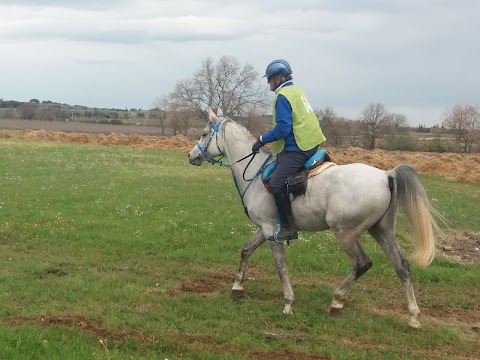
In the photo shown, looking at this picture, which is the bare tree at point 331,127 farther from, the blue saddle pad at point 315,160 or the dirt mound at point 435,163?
the blue saddle pad at point 315,160

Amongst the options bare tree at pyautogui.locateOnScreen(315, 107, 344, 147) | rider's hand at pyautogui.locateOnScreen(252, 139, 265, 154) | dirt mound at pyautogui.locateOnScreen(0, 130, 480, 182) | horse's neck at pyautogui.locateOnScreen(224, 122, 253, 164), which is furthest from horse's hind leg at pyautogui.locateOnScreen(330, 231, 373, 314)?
bare tree at pyautogui.locateOnScreen(315, 107, 344, 147)

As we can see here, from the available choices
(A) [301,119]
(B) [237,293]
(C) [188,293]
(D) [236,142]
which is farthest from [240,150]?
(C) [188,293]

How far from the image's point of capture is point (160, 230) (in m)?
14.0

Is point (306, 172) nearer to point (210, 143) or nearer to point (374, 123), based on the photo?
point (210, 143)

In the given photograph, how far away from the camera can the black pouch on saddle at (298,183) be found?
8211 mm

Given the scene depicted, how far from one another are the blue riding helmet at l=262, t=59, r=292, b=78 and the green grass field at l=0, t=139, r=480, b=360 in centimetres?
363

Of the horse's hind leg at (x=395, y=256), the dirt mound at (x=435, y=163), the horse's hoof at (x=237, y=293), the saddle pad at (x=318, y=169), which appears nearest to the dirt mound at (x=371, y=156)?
the dirt mound at (x=435, y=163)

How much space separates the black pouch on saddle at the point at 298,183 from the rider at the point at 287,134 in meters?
0.07

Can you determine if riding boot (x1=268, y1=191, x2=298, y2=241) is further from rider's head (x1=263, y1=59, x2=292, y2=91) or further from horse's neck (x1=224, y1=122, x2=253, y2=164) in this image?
rider's head (x1=263, y1=59, x2=292, y2=91)

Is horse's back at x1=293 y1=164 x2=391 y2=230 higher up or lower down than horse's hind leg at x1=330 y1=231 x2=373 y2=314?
higher up

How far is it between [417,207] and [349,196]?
39.4 inches

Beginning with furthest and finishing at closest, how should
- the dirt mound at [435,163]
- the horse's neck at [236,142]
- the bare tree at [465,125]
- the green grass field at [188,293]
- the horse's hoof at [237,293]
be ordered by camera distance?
the bare tree at [465,125]
the dirt mound at [435,163]
the horse's neck at [236,142]
the horse's hoof at [237,293]
the green grass field at [188,293]

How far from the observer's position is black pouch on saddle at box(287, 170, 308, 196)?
8211 millimetres

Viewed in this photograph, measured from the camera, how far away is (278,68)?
8.43 meters
